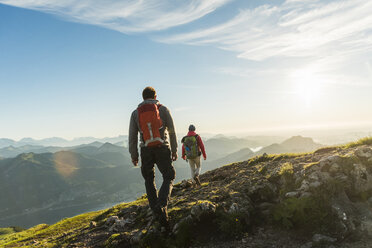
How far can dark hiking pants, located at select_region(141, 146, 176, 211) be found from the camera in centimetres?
787

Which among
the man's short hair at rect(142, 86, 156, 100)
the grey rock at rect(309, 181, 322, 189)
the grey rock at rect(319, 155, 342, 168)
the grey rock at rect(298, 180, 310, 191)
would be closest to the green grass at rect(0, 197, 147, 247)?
the man's short hair at rect(142, 86, 156, 100)

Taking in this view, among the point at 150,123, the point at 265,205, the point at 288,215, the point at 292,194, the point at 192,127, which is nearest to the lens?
the point at 288,215

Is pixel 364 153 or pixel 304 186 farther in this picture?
pixel 364 153

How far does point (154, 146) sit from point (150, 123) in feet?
2.78

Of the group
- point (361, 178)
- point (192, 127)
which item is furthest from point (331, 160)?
point (192, 127)

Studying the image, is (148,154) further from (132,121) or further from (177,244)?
(177,244)

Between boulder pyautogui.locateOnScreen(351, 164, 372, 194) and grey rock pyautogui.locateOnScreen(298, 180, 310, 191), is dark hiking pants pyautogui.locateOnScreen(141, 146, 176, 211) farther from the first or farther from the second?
boulder pyautogui.locateOnScreen(351, 164, 372, 194)

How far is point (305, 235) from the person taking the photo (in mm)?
6754

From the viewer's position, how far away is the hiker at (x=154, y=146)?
773 centimetres

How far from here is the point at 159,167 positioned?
7.86 meters

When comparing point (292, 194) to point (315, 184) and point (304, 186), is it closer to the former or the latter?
point (304, 186)

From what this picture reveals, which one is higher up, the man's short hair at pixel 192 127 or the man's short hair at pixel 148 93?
the man's short hair at pixel 148 93

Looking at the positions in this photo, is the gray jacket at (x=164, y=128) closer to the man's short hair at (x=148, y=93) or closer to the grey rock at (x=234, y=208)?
the man's short hair at (x=148, y=93)

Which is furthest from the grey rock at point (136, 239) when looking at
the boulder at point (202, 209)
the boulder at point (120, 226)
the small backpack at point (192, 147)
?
the small backpack at point (192, 147)
